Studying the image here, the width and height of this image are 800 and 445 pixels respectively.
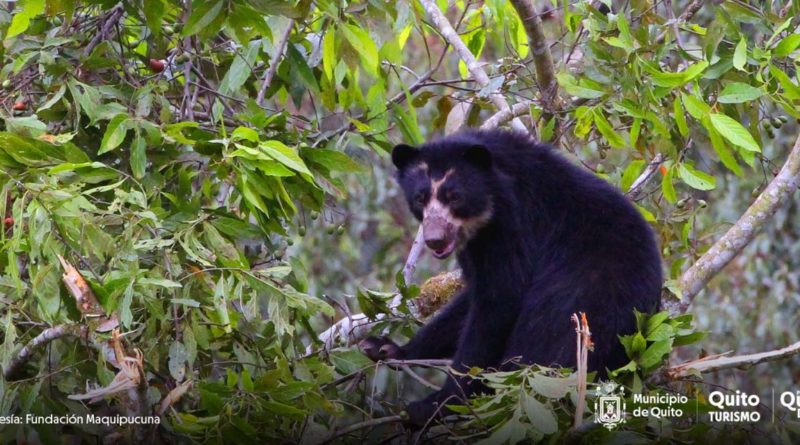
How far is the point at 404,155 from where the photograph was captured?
584 cm

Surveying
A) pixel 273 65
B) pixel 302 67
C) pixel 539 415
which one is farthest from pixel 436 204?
pixel 539 415

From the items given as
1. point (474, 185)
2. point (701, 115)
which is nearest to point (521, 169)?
point (474, 185)

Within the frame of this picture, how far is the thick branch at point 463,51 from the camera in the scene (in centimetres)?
623

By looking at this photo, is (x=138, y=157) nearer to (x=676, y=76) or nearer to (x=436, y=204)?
(x=436, y=204)

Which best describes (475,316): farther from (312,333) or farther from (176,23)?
(176,23)

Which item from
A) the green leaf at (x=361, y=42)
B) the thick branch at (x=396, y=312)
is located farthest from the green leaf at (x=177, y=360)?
the green leaf at (x=361, y=42)

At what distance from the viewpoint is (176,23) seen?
18.7 ft

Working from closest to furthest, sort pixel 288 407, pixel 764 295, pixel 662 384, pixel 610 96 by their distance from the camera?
pixel 288 407, pixel 662 384, pixel 610 96, pixel 764 295

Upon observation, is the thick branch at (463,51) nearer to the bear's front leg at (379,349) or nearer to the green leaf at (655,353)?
the bear's front leg at (379,349)

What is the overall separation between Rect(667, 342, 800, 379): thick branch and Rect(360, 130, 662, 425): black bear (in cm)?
48

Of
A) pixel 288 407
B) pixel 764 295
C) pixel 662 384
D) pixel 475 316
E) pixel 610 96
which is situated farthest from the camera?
pixel 764 295

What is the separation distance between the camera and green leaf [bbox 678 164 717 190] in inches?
206

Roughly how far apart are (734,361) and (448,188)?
1.95 m

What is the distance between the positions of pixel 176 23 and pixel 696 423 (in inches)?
132
